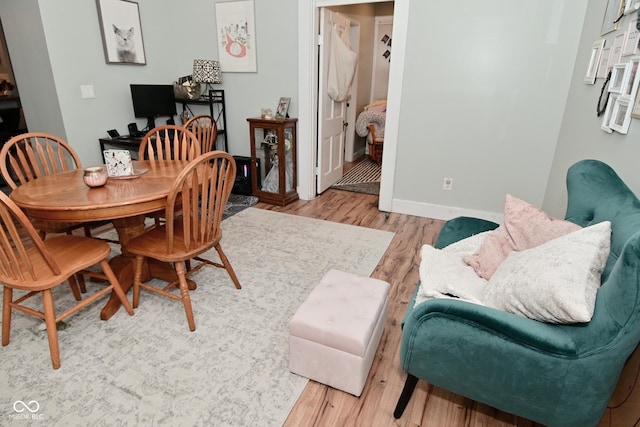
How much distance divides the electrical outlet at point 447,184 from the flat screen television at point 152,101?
314 cm

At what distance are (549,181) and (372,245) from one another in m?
1.62

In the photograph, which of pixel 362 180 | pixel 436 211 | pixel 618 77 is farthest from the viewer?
pixel 362 180

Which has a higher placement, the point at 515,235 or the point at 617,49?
the point at 617,49

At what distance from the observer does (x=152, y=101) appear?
12.8ft

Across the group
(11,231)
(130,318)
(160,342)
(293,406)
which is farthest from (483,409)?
(11,231)

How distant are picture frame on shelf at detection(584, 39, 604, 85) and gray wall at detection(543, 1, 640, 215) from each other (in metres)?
0.04

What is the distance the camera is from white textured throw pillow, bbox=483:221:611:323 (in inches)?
39.3

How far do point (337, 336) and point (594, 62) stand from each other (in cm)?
233

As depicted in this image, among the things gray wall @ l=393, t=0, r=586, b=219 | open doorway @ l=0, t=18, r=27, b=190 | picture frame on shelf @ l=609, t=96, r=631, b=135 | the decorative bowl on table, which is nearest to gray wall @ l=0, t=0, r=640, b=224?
gray wall @ l=393, t=0, r=586, b=219

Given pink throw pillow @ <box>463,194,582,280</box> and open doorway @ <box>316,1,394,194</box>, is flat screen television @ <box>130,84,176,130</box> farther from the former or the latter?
pink throw pillow @ <box>463,194,582,280</box>

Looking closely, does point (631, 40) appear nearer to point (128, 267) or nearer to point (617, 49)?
point (617, 49)

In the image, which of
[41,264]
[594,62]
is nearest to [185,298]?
[41,264]

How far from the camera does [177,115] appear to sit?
4.39 m

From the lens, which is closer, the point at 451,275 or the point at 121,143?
the point at 451,275
